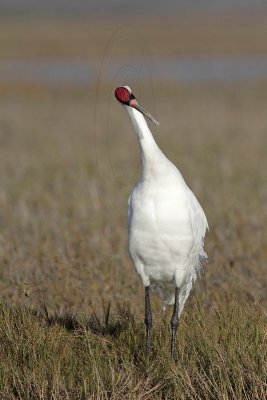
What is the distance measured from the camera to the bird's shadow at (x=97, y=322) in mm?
5281

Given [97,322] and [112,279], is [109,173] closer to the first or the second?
[112,279]

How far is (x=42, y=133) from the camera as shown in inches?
707

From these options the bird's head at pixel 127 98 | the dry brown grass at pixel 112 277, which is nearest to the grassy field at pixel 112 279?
the dry brown grass at pixel 112 277

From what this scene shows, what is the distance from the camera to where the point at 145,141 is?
4.70 m

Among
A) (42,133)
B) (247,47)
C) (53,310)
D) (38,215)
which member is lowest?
(247,47)

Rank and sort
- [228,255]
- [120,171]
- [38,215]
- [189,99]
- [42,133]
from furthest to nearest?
[189,99] → [42,133] → [120,171] → [38,215] → [228,255]

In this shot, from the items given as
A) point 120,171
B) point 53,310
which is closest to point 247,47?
point 120,171

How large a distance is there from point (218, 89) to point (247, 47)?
1910cm

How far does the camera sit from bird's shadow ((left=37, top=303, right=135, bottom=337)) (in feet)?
17.3

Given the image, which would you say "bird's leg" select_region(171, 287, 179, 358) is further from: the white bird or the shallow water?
the shallow water

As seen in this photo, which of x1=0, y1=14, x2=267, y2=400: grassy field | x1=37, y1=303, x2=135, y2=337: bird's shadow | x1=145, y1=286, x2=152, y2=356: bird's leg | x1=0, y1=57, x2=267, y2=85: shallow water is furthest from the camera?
x1=0, y1=57, x2=267, y2=85: shallow water

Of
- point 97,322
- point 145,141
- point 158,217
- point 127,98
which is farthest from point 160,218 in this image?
point 97,322

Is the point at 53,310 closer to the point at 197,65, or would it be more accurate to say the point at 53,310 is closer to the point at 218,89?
the point at 218,89

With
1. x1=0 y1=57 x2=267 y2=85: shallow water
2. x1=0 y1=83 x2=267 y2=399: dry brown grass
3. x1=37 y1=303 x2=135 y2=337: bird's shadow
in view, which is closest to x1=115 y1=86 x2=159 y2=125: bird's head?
x1=0 y1=83 x2=267 y2=399: dry brown grass
